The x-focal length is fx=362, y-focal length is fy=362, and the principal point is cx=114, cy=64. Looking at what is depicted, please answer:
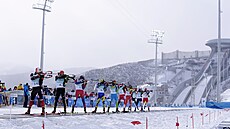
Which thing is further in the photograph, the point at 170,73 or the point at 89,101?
the point at 170,73

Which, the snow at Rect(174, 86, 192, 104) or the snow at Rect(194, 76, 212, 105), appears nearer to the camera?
the snow at Rect(174, 86, 192, 104)

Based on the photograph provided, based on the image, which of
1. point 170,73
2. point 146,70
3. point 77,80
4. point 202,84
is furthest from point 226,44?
point 77,80

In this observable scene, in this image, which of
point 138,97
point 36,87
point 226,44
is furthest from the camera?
point 226,44

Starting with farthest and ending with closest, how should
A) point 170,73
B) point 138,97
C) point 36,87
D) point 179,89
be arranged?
point 170,73, point 179,89, point 138,97, point 36,87

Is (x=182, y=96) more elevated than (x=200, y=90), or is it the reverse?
(x=200, y=90)

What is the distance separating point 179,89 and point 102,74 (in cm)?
5322

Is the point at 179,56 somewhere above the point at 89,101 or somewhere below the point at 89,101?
above

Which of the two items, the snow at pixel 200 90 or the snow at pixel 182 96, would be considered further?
the snow at pixel 200 90

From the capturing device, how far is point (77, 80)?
57.9ft

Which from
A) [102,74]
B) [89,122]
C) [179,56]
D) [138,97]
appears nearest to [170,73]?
[179,56]

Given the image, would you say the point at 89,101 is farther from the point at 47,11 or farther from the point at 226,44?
the point at 226,44

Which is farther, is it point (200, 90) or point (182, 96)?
point (200, 90)

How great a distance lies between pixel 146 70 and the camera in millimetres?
169125

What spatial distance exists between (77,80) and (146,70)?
152 m
